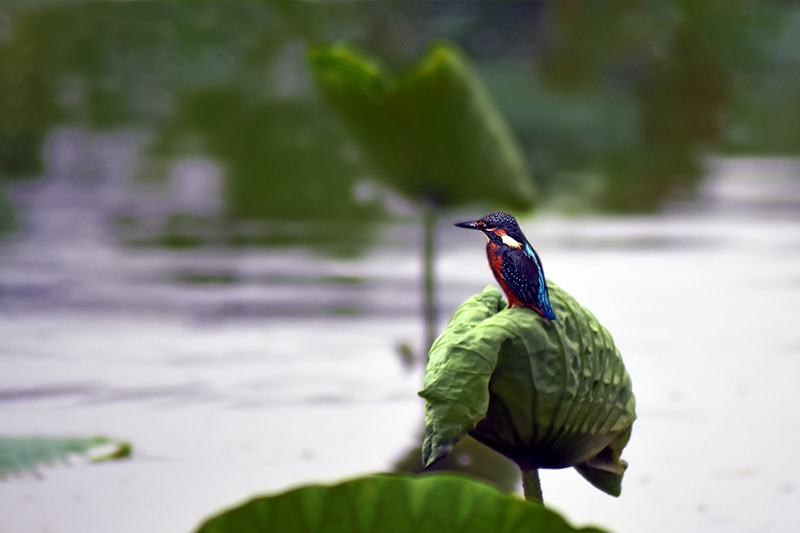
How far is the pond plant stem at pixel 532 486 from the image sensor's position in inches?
14.7

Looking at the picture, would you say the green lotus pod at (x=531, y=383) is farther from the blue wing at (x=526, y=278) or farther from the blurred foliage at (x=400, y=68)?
the blurred foliage at (x=400, y=68)

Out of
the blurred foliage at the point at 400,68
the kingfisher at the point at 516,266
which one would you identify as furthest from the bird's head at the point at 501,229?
the blurred foliage at the point at 400,68

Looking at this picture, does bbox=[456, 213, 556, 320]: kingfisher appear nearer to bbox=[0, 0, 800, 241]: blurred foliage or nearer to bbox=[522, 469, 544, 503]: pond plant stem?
bbox=[522, 469, 544, 503]: pond plant stem

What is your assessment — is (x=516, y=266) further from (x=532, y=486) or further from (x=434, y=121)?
(x=434, y=121)

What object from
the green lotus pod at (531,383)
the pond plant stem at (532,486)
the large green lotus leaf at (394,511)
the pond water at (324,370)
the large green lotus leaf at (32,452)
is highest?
the green lotus pod at (531,383)

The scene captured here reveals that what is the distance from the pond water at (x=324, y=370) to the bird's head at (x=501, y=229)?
2.31ft

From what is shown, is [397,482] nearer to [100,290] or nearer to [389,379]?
[389,379]

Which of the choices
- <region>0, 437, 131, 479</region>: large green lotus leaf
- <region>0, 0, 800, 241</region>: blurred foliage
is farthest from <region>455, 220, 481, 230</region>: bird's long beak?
<region>0, 0, 800, 241</region>: blurred foliage

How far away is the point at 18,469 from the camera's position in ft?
2.34

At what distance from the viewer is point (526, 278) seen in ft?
1.15

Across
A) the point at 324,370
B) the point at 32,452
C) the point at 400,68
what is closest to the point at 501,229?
the point at 32,452

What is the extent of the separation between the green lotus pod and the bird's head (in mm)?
32

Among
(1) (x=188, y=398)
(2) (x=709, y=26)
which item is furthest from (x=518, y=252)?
(2) (x=709, y=26)

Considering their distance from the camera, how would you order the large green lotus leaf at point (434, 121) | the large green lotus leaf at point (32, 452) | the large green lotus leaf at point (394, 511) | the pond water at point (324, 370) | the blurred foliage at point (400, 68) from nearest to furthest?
the large green lotus leaf at point (394, 511), the large green lotus leaf at point (32, 452), the pond water at point (324, 370), the large green lotus leaf at point (434, 121), the blurred foliage at point (400, 68)
